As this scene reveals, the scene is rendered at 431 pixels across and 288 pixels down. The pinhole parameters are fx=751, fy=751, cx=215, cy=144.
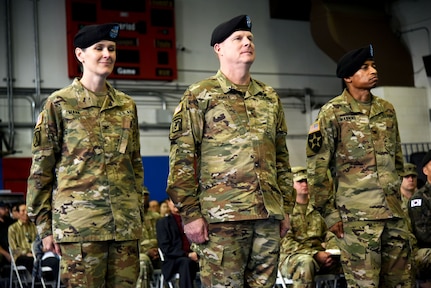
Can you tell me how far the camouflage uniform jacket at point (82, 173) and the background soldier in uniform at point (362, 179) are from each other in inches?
49.4

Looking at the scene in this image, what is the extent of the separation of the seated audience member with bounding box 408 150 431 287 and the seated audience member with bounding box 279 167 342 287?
0.64 meters

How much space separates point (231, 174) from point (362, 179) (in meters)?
1.20

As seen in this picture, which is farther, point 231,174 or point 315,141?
point 315,141

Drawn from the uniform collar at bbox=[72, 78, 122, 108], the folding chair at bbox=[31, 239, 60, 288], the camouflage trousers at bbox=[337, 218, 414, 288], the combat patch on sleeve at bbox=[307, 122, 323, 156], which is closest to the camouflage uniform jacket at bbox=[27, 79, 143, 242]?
the uniform collar at bbox=[72, 78, 122, 108]

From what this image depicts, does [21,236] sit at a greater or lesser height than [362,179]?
lesser

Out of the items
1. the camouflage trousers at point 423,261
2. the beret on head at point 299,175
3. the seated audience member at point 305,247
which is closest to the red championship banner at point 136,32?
the beret on head at point 299,175

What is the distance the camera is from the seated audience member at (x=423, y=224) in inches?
228

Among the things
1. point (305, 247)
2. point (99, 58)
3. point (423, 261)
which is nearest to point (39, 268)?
point (305, 247)

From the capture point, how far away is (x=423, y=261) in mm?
5883

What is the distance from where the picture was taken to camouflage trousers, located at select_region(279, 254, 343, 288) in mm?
5832

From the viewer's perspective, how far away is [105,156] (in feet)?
11.7

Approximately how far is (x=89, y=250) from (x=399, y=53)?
11.1 m

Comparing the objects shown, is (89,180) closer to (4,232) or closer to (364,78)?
(364,78)

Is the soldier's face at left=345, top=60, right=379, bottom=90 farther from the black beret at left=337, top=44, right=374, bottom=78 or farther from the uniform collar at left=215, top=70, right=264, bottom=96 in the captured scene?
the uniform collar at left=215, top=70, right=264, bottom=96
